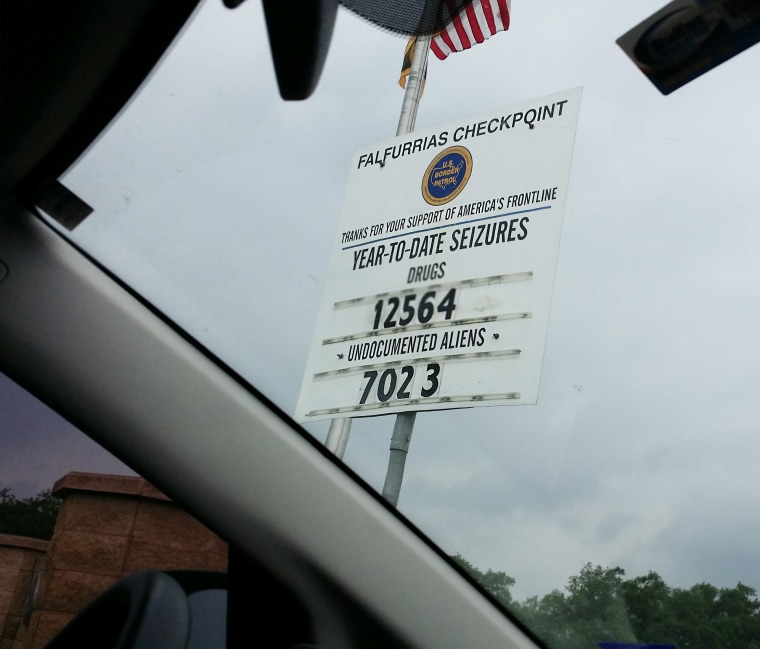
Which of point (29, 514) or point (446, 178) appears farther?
point (446, 178)

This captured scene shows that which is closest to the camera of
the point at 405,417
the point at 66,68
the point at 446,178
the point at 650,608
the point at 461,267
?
the point at 66,68

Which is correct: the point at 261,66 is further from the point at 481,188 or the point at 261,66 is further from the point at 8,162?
the point at 481,188

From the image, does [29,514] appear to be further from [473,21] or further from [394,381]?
[394,381]

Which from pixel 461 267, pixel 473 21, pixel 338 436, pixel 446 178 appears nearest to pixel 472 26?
pixel 473 21

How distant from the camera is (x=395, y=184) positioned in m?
5.85

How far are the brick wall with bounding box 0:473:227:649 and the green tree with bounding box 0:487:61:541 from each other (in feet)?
0.05

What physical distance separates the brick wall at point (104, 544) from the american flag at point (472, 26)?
0.83 m

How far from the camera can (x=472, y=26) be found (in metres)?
1.33

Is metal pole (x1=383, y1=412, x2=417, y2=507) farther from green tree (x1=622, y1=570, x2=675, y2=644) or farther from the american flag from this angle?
the american flag

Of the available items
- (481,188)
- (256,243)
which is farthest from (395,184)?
(256,243)

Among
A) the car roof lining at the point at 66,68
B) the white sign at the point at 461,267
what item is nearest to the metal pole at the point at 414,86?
the car roof lining at the point at 66,68

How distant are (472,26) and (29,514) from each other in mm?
1027

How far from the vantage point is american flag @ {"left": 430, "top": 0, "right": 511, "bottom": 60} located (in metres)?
1.23

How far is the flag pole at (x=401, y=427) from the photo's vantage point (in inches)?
62.0
